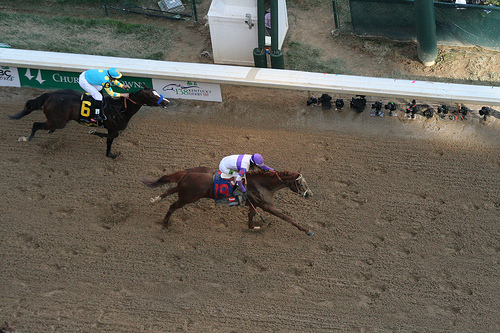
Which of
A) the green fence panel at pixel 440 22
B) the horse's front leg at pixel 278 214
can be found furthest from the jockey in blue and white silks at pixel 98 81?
the green fence panel at pixel 440 22

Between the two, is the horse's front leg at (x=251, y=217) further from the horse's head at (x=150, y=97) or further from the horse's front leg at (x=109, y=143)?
the horse's front leg at (x=109, y=143)

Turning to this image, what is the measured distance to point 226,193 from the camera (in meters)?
7.93

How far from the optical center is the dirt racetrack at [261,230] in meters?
7.49

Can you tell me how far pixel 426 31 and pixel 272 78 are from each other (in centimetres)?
Answer: 380

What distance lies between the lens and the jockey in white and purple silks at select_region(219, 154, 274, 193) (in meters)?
7.60

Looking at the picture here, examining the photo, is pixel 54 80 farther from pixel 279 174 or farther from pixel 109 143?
pixel 279 174

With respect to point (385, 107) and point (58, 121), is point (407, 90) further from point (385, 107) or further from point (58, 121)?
point (58, 121)

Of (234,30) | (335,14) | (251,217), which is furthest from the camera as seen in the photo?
(335,14)

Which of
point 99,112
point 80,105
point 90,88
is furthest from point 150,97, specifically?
point 80,105

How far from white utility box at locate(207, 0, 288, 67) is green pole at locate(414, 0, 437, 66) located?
3.21 metres

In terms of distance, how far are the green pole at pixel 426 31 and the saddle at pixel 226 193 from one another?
246 inches

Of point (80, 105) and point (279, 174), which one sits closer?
point (279, 174)

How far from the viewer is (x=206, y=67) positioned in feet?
34.9

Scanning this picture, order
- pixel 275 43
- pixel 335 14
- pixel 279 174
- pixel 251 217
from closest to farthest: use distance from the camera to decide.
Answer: pixel 279 174, pixel 251 217, pixel 275 43, pixel 335 14
